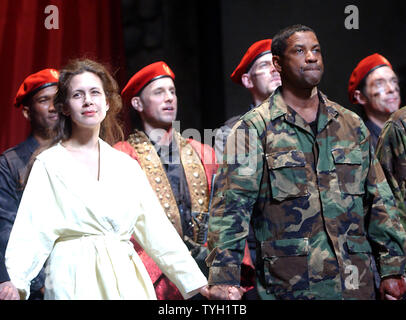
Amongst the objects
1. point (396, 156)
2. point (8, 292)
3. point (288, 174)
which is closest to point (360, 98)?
point (396, 156)

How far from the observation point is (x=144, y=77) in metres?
3.51

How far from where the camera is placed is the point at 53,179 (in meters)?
2.76

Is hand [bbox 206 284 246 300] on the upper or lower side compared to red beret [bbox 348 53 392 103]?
lower

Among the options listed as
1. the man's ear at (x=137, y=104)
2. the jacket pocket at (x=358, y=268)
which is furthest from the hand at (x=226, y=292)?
the man's ear at (x=137, y=104)

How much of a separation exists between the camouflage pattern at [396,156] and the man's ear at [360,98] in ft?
1.55

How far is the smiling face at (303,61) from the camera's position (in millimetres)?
2680

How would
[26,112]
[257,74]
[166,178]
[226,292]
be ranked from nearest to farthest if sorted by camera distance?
A: [226,292]
[166,178]
[26,112]
[257,74]

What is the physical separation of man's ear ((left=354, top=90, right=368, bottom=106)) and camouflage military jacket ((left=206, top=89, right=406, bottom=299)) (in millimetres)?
1170

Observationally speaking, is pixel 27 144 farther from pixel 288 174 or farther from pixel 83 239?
pixel 288 174

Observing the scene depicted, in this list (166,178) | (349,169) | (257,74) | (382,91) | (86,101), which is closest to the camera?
(349,169)

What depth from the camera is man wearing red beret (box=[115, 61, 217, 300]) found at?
10.6 feet

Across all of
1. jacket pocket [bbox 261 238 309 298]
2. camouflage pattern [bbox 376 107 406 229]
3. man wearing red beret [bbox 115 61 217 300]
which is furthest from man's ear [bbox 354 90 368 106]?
jacket pocket [bbox 261 238 309 298]

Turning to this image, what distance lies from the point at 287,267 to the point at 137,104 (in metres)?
1.35

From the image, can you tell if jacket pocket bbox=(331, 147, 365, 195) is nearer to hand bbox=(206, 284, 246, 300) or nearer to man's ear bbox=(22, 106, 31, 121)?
hand bbox=(206, 284, 246, 300)
